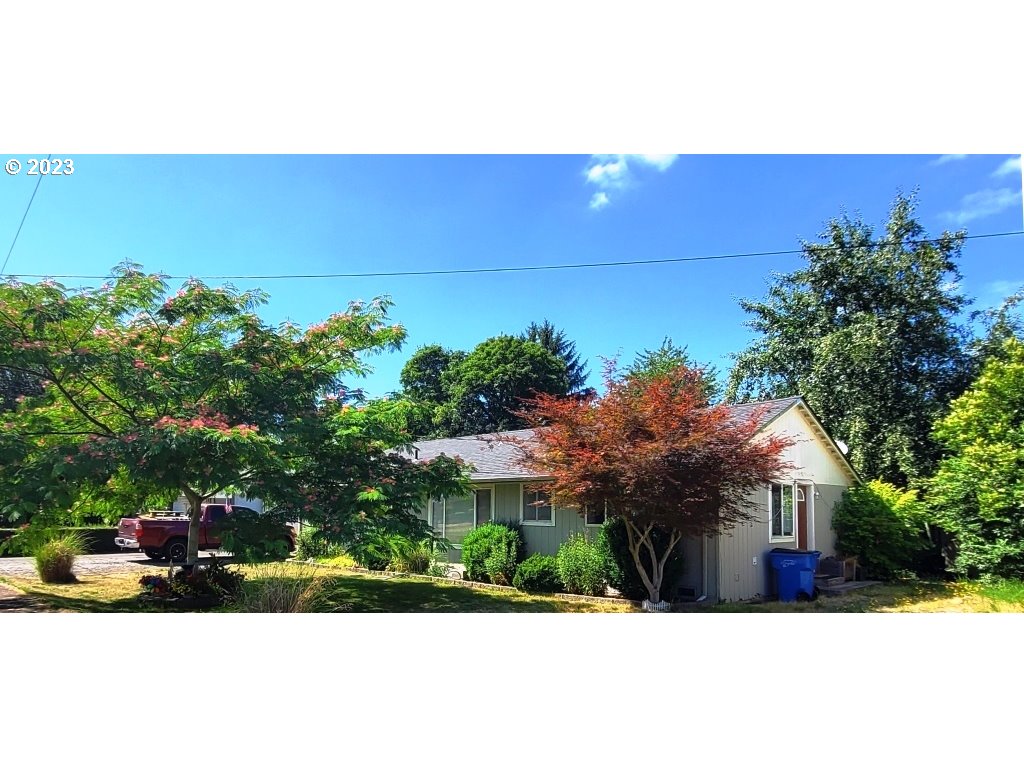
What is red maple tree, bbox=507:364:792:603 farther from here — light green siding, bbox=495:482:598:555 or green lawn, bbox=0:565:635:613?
light green siding, bbox=495:482:598:555

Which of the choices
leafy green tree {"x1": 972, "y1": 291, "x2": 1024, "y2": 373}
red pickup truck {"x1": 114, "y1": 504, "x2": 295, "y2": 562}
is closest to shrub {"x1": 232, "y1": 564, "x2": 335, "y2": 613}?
red pickup truck {"x1": 114, "y1": 504, "x2": 295, "y2": 562}

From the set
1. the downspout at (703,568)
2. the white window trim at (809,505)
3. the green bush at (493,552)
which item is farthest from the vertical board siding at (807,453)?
the green bush at (493,552)

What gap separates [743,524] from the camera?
1250 centimetres

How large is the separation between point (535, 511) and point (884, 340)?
32.1 feet

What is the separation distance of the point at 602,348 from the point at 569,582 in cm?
439

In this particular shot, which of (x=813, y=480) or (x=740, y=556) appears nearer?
(x=740, y=556)

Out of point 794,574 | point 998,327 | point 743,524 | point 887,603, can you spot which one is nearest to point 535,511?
point 743,524

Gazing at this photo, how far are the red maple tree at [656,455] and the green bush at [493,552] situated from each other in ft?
10.3

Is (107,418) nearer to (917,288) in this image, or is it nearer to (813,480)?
(813,480)

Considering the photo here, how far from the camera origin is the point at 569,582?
→ 41.3 ft

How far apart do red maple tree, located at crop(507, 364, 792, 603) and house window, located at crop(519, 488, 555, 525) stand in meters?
2.72

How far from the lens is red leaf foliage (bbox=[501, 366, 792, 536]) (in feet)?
→ 33.5

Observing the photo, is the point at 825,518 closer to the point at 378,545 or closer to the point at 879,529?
the point at 879,529
